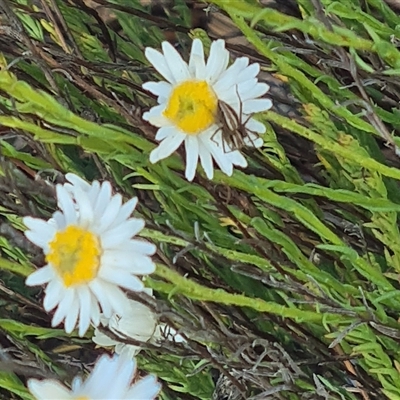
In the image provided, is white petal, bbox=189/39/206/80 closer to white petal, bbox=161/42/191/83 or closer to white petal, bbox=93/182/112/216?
white petal, bbox=161/42/191/83

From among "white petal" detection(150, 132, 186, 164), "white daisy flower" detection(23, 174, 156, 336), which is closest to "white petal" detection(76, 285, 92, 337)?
"white daisy flower" detection(23, 174, 156, 336)

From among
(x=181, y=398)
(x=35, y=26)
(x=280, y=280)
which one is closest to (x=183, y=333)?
(x=280, y=280)

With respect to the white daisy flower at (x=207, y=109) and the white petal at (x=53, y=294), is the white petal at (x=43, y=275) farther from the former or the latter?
the white daisy flower at (x=207, y=109)

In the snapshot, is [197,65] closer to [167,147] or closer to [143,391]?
[167,147]

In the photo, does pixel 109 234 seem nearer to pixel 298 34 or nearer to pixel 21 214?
pixel 21 214

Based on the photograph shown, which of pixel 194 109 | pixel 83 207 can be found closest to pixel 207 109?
pixel 194 109

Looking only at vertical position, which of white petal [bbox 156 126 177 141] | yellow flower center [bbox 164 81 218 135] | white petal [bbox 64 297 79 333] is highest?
yellow flower center [bbox 164 81 218 135]

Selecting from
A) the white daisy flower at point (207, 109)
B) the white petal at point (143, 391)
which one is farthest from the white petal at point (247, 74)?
the white petal at point (143, 391)
